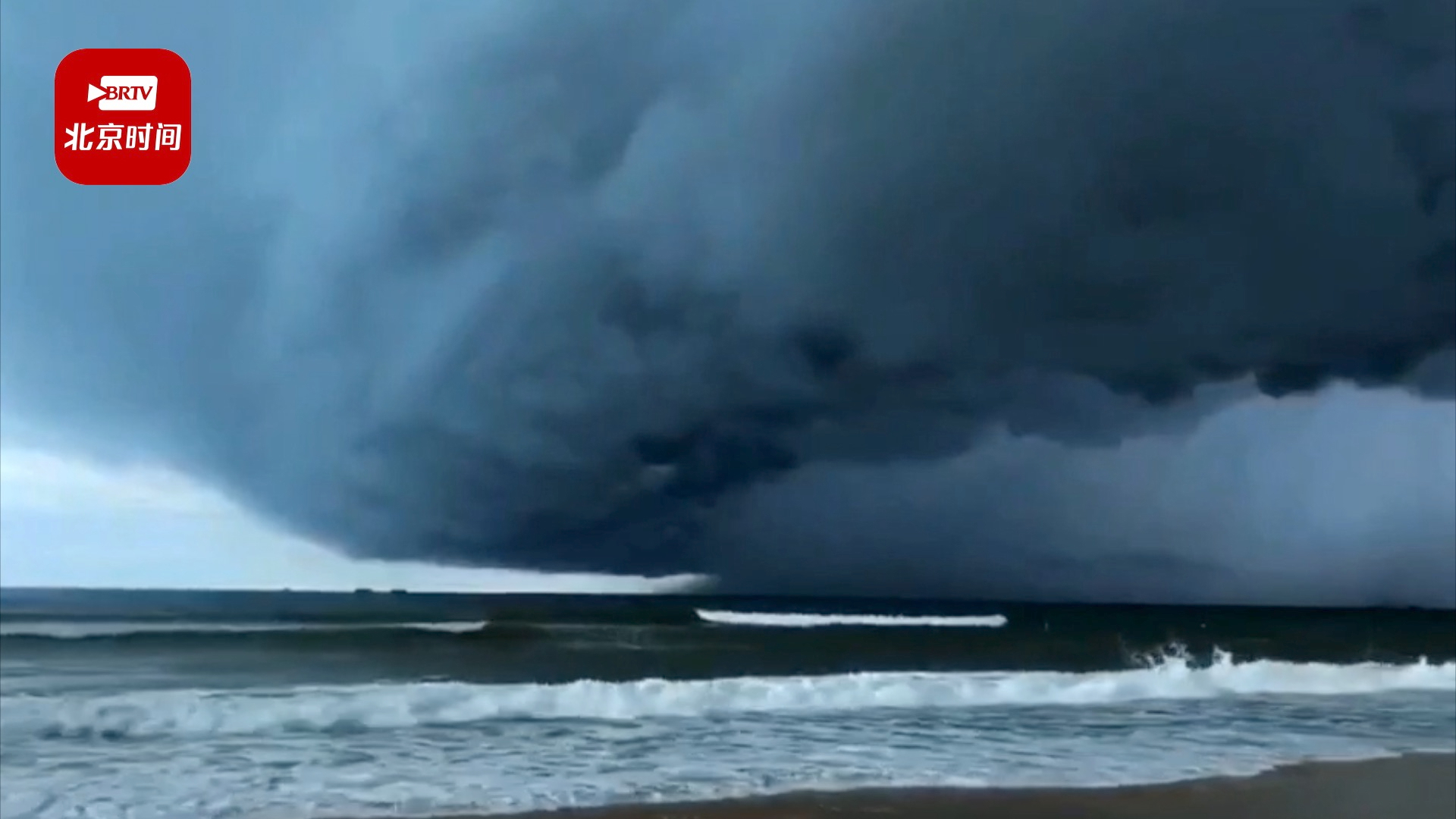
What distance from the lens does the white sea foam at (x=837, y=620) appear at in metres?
11.0

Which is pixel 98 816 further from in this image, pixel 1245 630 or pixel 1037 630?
pixel 1245 630

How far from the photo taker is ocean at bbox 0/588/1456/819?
495 cm

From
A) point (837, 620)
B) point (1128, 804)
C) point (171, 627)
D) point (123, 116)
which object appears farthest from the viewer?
point (837, 620)

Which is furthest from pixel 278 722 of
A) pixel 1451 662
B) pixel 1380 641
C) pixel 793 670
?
pixel 1380 641

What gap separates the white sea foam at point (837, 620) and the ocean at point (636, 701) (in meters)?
0.04

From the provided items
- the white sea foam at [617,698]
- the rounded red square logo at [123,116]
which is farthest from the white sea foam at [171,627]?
the rounded red square logo at [123,116]

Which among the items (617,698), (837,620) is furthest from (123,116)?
(837,620)

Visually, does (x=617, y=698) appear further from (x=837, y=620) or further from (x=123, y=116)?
(x=837, y=620)

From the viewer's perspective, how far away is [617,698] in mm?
6992

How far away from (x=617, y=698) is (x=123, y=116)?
4573mm

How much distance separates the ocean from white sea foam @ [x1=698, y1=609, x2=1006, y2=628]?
4 cm

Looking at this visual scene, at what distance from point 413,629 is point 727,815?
684cm

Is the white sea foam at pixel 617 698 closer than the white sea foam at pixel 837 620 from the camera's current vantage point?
Yes

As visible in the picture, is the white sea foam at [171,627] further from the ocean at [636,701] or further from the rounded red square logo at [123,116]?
the rounded red square logo at [123,116]
